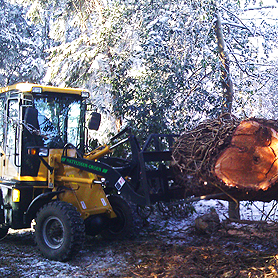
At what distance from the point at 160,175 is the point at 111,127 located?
8257 millimetres

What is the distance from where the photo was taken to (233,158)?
4902 millimetres

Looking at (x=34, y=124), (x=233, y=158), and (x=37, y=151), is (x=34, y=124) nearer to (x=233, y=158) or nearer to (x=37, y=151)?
(x=37, y=151)

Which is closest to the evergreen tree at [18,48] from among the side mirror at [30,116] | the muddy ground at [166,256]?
the muddy ground at [166,256]

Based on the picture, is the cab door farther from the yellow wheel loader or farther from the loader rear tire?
the loader rear tire

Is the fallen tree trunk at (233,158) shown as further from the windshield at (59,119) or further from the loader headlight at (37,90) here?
the loader headlight at (37,90)

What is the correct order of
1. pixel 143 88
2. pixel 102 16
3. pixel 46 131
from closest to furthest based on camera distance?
1. pixel 46 131
2. pixel 143 88
3. pixel 102 16

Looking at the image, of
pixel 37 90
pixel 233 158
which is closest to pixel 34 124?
pixel 37 90

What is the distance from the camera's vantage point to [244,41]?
9.70 meters

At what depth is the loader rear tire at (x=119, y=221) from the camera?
6898mm

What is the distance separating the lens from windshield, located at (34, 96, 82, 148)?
6.69 m

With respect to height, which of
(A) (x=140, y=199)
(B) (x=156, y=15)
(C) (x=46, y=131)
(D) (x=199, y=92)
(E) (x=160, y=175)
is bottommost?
(A) (x=140, y=199)

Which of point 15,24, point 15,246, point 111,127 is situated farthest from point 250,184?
point 15,24

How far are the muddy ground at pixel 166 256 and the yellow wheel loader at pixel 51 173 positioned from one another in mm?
390

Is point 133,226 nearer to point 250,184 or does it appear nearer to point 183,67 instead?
point 250,184
